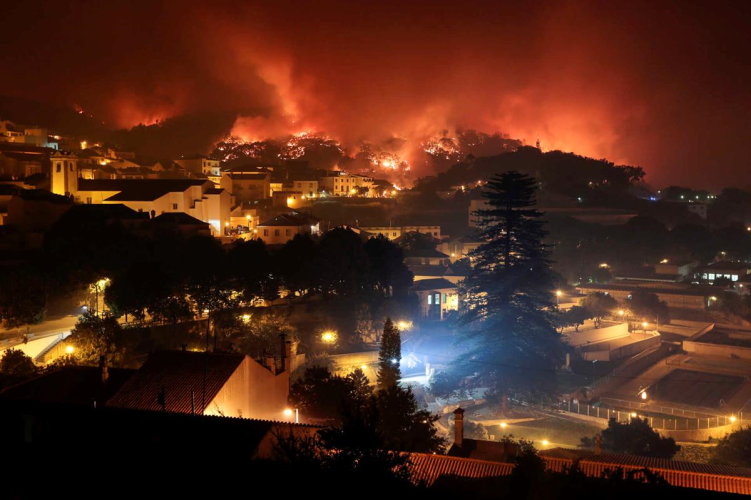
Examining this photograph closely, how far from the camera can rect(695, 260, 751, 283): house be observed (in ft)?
138

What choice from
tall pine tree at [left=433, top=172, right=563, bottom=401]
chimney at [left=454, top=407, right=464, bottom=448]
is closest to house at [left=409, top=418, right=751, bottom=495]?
chimney at [left=454, top=407, right=464, bottom=448]

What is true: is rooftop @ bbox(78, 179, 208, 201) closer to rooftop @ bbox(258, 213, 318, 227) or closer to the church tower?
the church tower

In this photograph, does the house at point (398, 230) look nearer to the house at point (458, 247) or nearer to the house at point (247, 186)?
the house at point (458, 247)

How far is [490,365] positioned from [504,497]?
51.4 feet

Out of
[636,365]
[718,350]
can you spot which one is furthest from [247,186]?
[718,350]

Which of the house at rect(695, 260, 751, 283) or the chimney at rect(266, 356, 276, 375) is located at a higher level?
the house at rect(695, 260, 751, 283)

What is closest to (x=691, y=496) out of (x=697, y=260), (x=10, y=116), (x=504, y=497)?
(x=504, y=497)

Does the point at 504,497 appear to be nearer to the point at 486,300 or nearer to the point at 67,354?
the point at 67,354

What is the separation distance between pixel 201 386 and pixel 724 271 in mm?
38107

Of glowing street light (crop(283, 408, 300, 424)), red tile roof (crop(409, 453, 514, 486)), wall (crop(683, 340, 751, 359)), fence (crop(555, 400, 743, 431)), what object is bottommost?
fence (crop(555, 400, 743, 431))

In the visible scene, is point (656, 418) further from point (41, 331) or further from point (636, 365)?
point (41, 331)

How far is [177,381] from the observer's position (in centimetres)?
1320

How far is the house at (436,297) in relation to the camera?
30.5 metres

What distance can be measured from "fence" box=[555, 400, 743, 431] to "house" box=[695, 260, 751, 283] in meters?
22.7
